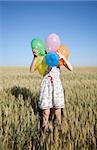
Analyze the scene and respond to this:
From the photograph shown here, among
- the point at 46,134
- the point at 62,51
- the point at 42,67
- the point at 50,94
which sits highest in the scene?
the point at 62,51

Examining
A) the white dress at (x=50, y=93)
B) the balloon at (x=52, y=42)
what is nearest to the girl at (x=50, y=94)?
the white dress at (x=50, y=93)

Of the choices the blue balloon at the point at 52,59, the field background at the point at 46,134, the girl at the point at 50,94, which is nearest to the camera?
the field background at the point at 46,134

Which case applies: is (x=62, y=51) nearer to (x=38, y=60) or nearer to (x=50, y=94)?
(x=38, y=60)

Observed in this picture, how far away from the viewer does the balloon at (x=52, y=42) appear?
2.80 m

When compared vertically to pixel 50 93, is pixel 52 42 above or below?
above

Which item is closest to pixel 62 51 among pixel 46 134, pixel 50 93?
pixel 50 93

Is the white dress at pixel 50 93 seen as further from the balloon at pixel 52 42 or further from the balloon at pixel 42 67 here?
the balloon at pixel 52 42

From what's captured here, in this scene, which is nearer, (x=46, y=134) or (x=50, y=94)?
(x=46, y=134)

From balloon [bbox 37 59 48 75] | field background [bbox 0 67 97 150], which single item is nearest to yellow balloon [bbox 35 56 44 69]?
balloon [bbox 37 59 48 75]

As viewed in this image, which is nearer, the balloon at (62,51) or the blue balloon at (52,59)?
the blue balloon at (52,59)

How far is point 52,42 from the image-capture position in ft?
9.17

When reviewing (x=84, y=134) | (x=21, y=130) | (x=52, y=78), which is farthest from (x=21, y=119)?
(x=84, y=134)

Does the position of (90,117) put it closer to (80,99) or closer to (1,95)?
(80,99)

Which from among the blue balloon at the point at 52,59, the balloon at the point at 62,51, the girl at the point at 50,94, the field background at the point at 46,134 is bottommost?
the field background at the point at 46,134
